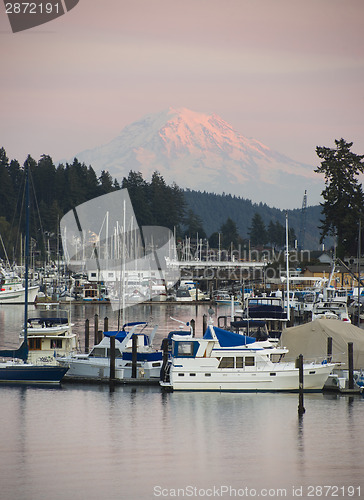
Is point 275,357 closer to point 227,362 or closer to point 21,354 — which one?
point 227,362

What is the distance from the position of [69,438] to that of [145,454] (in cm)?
456

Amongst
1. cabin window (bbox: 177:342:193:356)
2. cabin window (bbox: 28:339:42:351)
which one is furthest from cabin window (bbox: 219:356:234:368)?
cabin window (bbox: 28:339:42:351)

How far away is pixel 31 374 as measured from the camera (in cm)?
5069

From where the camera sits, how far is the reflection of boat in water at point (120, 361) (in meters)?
49.6

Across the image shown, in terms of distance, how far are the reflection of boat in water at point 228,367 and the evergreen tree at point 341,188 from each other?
73.4 m

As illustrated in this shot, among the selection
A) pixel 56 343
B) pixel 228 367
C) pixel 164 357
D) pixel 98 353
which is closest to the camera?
pixel 228 367

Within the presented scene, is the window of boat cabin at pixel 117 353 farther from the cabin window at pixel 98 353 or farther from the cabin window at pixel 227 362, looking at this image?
the cabin window at pixel 227 362

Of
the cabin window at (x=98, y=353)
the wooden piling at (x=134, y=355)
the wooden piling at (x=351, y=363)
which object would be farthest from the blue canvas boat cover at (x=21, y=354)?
the wooden piling at (x=351, y=363)

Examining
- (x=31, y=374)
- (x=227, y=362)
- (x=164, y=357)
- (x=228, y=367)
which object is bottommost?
(x=31, y=374)

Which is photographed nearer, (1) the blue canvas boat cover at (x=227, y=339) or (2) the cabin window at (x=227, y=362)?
(2) the cabin window at (x=227, y=362)

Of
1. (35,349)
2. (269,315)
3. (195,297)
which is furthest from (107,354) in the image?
(195,297)

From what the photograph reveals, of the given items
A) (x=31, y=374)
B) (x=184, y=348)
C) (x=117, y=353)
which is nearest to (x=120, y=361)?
(x=117, y=353)

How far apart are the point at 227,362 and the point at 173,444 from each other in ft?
27.6

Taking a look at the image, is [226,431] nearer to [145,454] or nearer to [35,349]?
[145,454]
